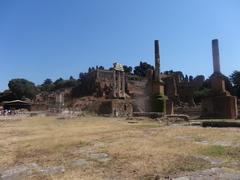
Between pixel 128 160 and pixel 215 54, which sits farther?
pixel 215 54

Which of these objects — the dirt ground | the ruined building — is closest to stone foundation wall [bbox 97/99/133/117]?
the ruined building

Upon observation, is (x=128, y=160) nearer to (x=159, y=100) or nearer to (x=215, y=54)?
(x=159, y=100)

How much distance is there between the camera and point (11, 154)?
1312cm

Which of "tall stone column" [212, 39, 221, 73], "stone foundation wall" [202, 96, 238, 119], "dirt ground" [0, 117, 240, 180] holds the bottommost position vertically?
"dirt ground" [0, 117, 240, 180]

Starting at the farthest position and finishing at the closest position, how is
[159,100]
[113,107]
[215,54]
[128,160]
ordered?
[113,107] < [215,54] < [159,100] < [128,160]

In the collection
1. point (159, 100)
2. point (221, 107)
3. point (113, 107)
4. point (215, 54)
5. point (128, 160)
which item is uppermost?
point (215, 54)

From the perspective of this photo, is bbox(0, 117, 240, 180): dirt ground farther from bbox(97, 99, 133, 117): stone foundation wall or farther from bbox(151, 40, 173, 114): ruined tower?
bbox(97, 99, 133, 117): stone foundation wall

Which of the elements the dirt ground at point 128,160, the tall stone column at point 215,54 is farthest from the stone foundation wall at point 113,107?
the dirt ground at point 128,160

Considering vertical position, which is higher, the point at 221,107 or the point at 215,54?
the point at 215,54

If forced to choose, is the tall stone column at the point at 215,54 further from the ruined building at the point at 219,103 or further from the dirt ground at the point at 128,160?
the dirt ground at the point at 128,160

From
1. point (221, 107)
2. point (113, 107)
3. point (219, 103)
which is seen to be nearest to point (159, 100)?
point (219, 103)

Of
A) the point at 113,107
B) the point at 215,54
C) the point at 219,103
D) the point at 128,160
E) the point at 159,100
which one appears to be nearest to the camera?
the point at 128,160

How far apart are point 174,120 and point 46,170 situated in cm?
1989

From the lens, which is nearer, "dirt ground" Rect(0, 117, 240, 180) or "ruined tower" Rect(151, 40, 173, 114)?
"dirt ground" Rect(0, 117, 240, 180)
